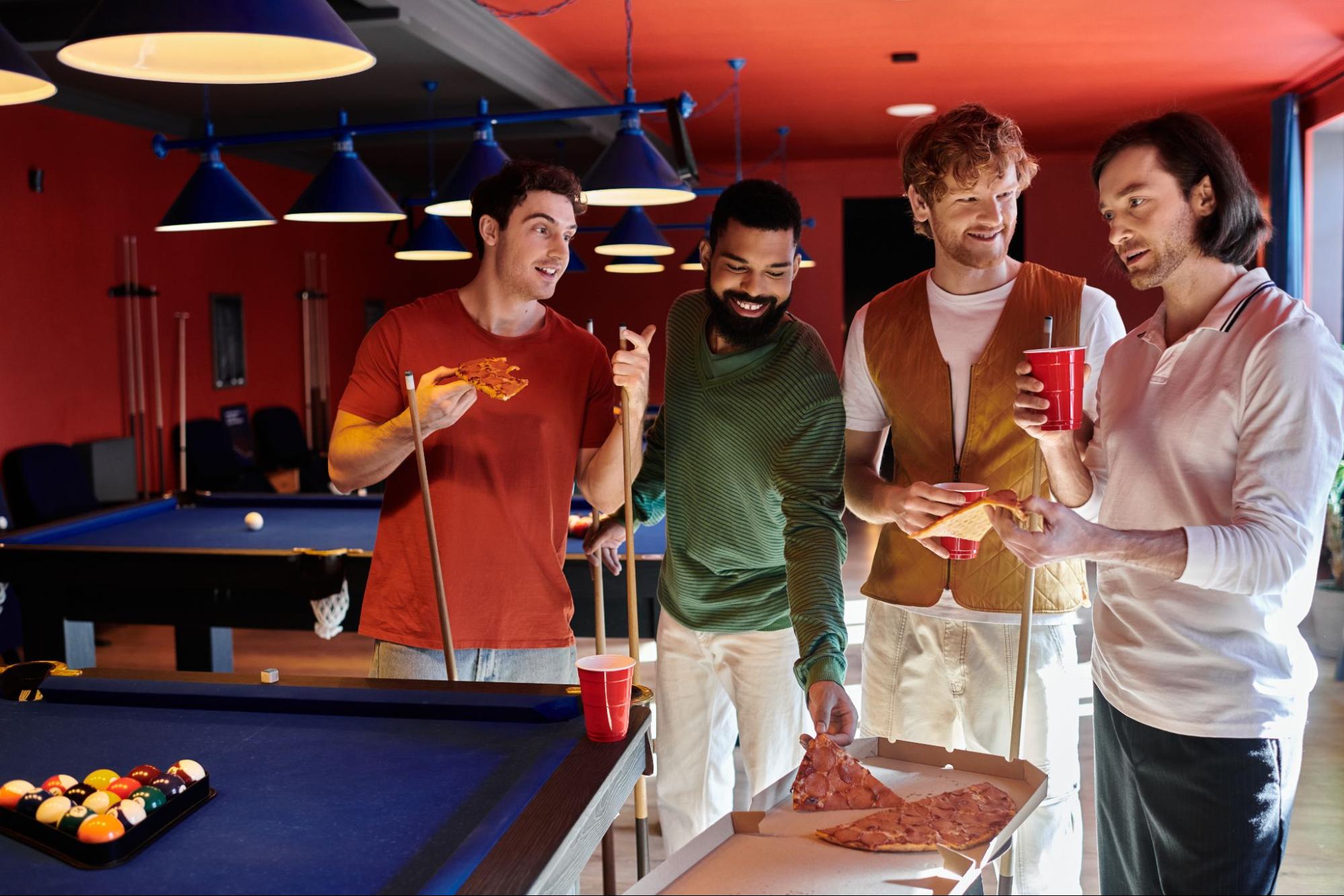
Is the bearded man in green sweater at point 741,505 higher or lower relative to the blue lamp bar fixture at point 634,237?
lower

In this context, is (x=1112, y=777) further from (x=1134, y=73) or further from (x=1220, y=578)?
(x=1134, y=73)

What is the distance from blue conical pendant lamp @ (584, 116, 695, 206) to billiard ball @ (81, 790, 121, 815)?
245 cm

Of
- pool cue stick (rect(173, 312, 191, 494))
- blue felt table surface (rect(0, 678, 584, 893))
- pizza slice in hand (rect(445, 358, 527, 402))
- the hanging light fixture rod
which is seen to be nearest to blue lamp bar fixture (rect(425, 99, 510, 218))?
the hanging light fixture rod

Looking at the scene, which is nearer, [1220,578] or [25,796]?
[25,796]

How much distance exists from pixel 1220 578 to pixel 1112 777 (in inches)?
19.8

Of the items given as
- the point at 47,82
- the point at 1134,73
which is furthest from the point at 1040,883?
the point at 1134,73

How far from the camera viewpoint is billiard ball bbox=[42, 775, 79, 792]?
1437 millimetres

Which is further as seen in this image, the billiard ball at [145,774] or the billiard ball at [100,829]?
the billiard ball at [145,774]

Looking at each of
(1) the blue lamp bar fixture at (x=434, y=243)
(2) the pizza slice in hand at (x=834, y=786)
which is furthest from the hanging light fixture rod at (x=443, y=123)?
(2) the pizza slice in hand at (x=834, y=786)

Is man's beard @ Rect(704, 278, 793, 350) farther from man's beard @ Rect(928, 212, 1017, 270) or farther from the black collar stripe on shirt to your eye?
the black collar stripe on shirt

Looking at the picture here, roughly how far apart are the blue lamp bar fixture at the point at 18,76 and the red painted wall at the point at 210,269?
4849mm

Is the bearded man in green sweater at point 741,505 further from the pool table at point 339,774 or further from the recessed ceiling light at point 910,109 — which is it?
the recessed ceiling light at point 910,109

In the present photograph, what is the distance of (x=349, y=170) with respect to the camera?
403cm

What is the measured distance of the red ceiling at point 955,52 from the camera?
5.40 metres
